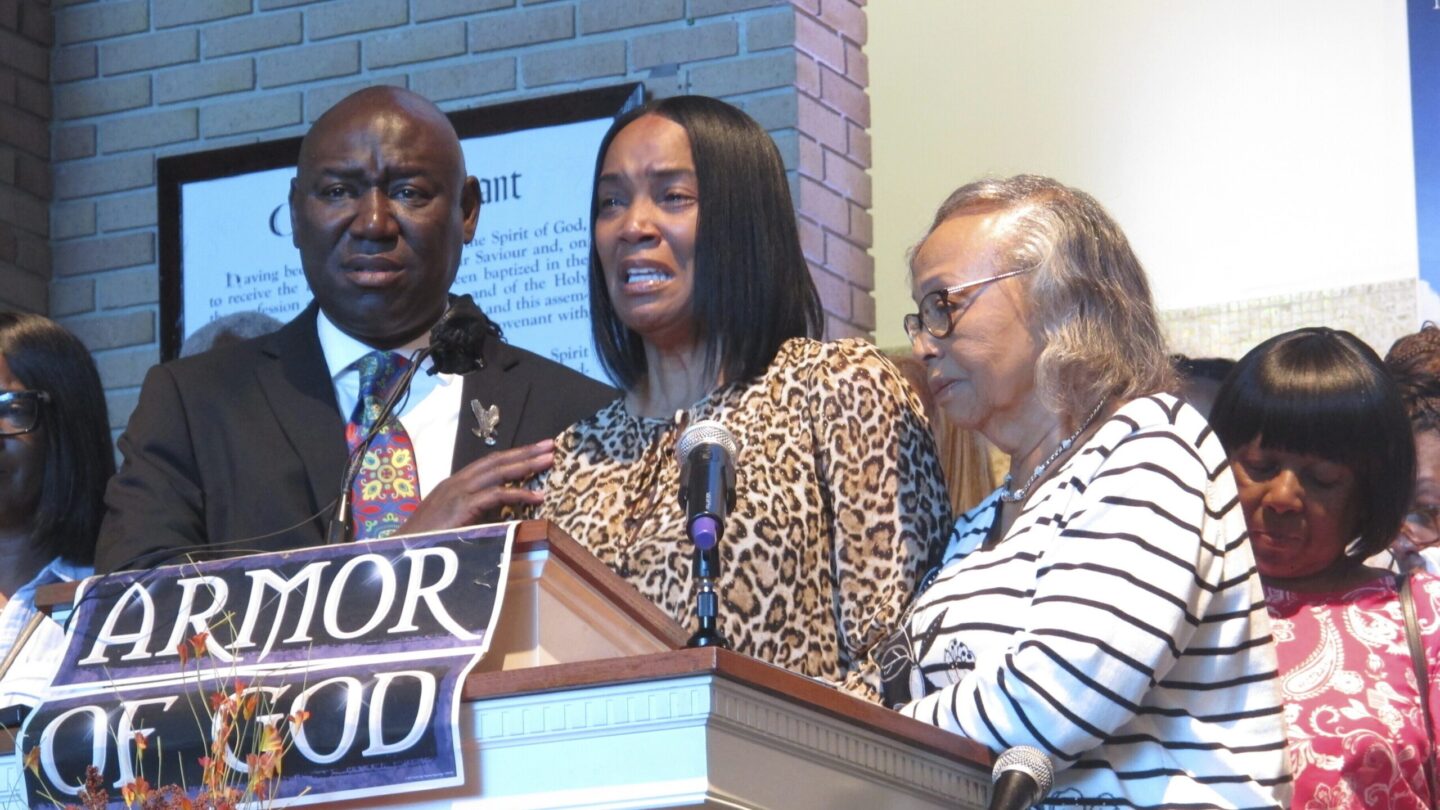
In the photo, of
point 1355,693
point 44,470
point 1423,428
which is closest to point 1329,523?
point 1355,693

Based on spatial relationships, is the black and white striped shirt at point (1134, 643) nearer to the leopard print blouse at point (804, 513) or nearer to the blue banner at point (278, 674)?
the leopard print blouse at point (804, 513)

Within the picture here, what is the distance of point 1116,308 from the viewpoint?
108 inches

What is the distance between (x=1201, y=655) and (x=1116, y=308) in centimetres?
51

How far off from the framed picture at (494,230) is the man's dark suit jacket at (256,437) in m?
2.15

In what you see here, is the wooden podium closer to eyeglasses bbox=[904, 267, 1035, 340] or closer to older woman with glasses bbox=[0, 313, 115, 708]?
eyeglasses bbox=[904, 267, 1035, 340]

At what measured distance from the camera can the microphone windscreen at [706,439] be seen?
2451 millimetres

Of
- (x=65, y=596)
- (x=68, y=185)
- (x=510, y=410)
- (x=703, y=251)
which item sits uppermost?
(x=68, y=185)

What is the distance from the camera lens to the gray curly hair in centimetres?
272

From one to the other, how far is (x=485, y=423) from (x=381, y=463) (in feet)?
0.58

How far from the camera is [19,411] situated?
12.8 ft

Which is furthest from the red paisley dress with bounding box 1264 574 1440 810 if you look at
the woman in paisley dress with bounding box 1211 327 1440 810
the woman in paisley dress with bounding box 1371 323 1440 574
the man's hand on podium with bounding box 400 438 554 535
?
the man's hand on podium with bounding box 400 438 554 535

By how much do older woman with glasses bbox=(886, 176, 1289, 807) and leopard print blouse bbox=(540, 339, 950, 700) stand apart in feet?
0.37

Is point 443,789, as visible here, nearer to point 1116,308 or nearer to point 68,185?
point 1116,308

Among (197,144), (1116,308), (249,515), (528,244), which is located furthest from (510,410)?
(197,144)
